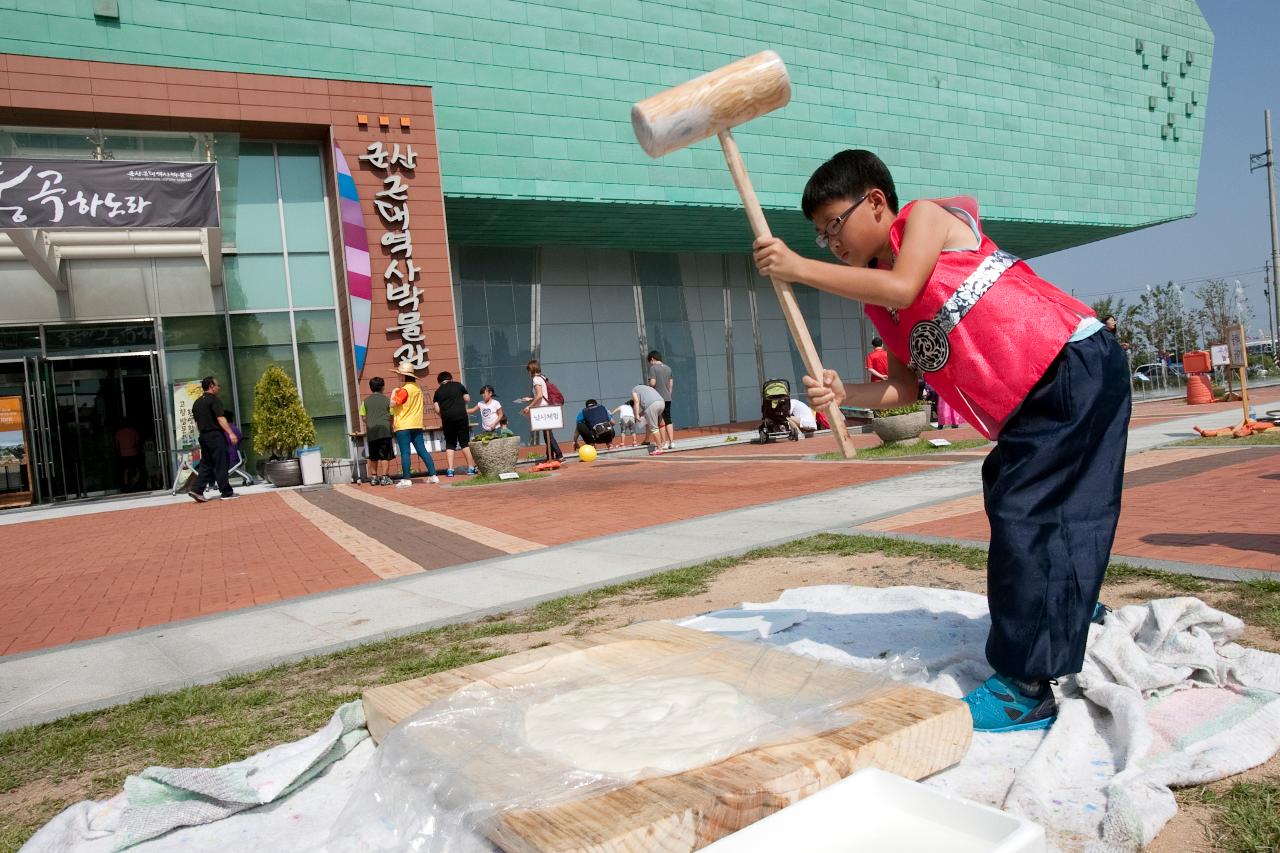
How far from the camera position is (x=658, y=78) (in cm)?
2123

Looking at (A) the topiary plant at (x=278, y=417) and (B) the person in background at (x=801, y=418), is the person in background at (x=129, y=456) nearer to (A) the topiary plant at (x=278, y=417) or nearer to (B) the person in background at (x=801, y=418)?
(A) the topiary plant at (x=278, y=417)

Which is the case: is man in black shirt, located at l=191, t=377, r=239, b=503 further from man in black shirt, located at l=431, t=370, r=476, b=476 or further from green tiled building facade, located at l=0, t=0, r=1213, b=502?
man in black shirt, located at l=431, t=370, r=476, b=476

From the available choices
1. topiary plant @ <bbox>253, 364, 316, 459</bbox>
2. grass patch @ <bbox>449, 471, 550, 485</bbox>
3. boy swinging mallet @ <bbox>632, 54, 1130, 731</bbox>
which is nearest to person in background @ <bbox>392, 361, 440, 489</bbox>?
grass patch @ <bbox>449, 471, 550, 485</bbox>

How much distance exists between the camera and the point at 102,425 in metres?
16.0

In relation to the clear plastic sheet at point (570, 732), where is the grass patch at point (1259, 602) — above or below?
below

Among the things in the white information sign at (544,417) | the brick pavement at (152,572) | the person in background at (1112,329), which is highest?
the person in background at (1112,329)

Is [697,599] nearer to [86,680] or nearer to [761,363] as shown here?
[86,680]

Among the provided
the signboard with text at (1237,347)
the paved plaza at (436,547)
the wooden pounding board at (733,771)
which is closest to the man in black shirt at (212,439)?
the paved plaza at (436,547)

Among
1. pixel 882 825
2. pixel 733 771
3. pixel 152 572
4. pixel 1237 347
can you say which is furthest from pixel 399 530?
pixel 1237 347

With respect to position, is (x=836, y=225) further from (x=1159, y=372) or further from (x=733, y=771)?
(x=1159, y=372)

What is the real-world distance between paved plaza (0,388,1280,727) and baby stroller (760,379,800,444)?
5.48 m

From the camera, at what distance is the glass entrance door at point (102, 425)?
1557cm

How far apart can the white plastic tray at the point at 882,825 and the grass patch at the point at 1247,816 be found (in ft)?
3.00

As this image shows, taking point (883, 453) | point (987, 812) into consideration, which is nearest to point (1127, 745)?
point (987, 812)
